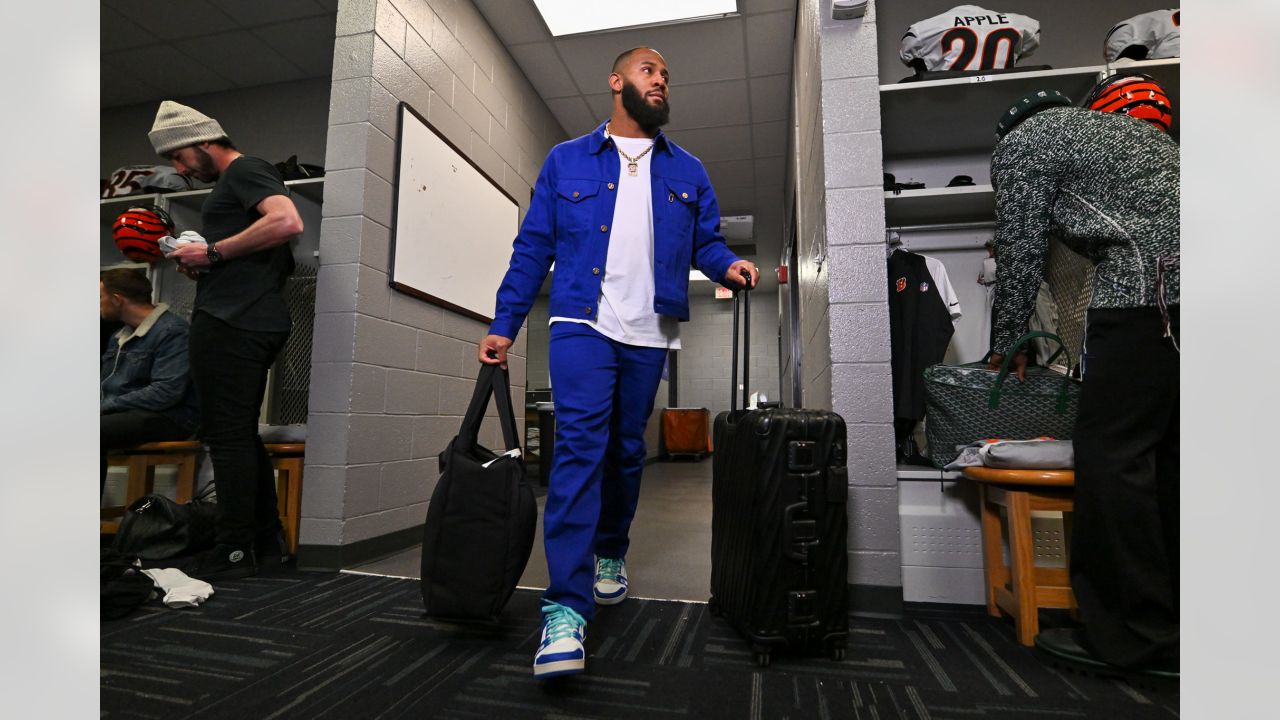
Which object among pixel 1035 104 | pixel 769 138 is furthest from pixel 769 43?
pixel 1035 104

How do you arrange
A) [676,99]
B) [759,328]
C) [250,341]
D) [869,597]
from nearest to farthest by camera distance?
[869,597]
[250,341]
[676,99]
[759,328]

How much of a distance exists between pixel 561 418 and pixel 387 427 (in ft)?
4.04

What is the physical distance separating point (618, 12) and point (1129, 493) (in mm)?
3054

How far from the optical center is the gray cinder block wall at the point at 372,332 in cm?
209

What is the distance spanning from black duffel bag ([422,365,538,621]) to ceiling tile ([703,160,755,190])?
417 centimetres

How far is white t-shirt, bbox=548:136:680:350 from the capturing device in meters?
1.41

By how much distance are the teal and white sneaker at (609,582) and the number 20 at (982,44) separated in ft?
6.13

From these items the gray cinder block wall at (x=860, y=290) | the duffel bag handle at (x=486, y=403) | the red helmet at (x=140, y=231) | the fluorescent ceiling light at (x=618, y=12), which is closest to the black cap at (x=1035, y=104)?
the gray cinder block wall at (x=860, y=290)

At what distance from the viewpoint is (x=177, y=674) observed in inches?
47.7

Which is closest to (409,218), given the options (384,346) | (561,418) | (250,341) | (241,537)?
(384,346)

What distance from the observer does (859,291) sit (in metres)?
1.75

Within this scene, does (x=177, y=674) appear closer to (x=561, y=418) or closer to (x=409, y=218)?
(x=561, y=418)

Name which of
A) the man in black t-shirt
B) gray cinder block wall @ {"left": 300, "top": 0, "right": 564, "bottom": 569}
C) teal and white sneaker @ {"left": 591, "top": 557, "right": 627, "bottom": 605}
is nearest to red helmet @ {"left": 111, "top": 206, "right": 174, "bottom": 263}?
the man in black t-shirt

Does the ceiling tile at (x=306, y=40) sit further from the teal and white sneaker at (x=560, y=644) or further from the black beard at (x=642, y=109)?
the teal and white sneaker at (x=560, y=644)
